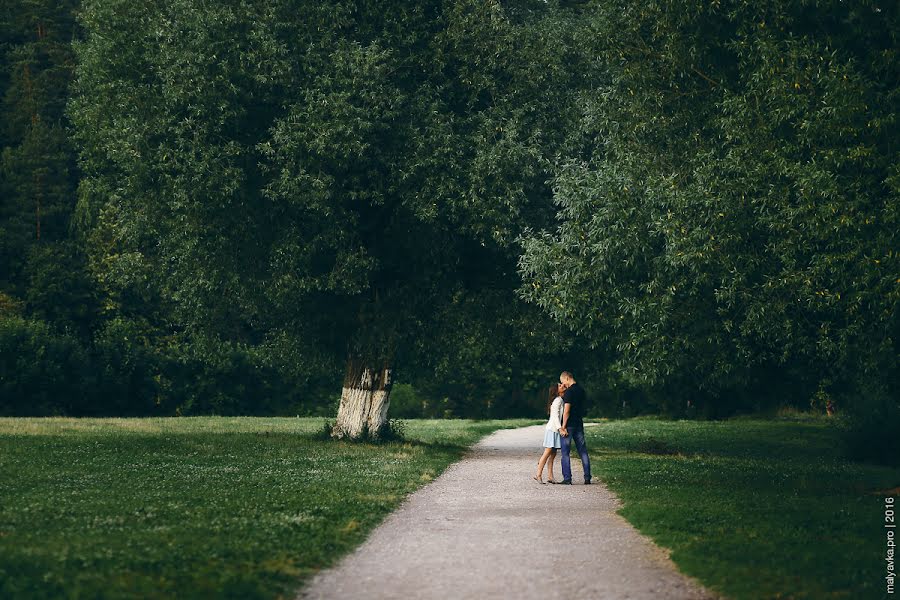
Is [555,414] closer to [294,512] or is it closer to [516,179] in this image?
[294,512]

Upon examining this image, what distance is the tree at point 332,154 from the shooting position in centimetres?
2477

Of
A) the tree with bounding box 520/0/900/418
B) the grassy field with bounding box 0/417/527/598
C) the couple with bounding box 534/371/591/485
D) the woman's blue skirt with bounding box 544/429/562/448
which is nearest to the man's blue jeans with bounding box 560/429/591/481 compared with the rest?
the couple with bounding box 534/371/591/485

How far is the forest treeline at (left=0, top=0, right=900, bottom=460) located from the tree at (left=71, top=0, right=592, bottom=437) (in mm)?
83

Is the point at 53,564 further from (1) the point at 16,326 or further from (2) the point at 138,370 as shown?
(2) the point at 138,370

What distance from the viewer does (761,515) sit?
14.9 meters

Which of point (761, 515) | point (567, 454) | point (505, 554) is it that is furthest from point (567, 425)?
point (505, 554)

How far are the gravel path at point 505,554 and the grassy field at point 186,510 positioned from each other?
494 millimetres

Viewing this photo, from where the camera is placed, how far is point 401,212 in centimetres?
2702

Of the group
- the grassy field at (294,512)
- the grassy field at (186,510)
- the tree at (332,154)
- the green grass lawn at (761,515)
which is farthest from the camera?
the tree at (332,154)

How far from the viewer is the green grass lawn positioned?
10.5 metres

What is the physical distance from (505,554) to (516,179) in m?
15.2

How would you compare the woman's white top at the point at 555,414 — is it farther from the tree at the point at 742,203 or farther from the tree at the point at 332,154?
Result: the tree at the point at 332,154

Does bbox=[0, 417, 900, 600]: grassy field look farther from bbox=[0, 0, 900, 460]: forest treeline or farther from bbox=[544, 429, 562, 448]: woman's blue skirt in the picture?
bbox=[0, 0, 900, 460]: forest treeline

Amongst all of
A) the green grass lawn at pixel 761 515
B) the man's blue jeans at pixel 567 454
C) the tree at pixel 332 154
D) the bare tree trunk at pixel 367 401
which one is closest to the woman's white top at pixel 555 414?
the man's blue jeans at pixel 567 454
